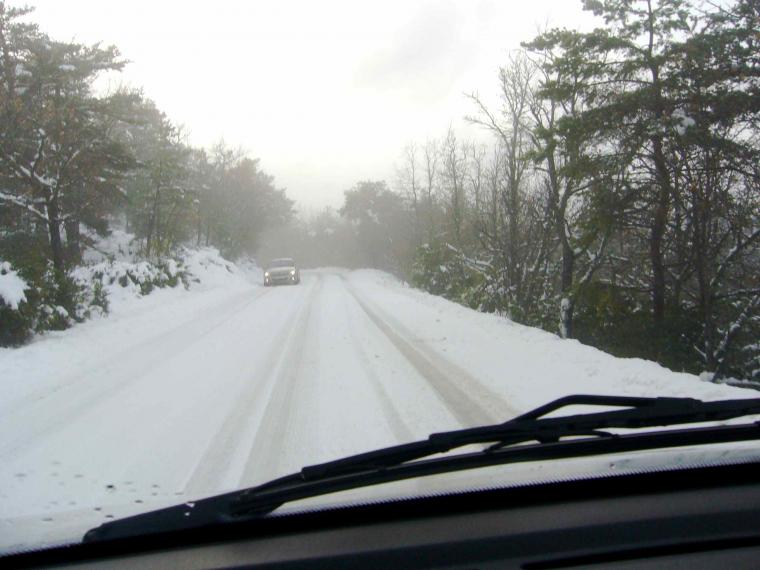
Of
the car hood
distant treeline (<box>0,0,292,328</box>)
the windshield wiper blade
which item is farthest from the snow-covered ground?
the car hood

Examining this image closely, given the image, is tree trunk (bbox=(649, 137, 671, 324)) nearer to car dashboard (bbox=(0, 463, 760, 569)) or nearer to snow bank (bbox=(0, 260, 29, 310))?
snow bank (bbox=(0, 260, 29, 310))

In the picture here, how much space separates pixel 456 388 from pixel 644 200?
1060cm

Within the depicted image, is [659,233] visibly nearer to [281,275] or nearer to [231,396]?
[231,396]

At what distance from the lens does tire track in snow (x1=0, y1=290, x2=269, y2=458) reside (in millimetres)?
6547

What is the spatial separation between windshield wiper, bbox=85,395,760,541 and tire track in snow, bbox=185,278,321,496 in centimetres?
252

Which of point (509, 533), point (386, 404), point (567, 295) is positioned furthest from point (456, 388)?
point (567, 295)

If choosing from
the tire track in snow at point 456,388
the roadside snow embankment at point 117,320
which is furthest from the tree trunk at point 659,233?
the roadside snow embankment at point 117,320

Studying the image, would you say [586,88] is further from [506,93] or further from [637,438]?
[637,438]

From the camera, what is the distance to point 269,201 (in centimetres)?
6053

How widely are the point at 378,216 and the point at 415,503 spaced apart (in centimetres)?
6296

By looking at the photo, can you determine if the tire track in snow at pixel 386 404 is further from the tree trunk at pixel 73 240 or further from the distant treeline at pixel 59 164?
the tree trunk at pixel 73 240

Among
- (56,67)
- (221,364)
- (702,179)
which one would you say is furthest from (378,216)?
(221,364)

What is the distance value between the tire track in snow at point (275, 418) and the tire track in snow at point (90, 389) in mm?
1876

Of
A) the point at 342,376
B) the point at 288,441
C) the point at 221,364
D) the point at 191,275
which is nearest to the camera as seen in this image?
the point at 288,441
